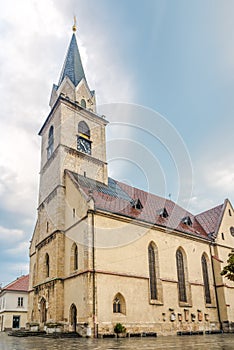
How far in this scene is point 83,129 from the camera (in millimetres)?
33062

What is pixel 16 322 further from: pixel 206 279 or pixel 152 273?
pixel 206 279

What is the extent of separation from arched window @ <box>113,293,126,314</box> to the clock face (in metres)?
14.9

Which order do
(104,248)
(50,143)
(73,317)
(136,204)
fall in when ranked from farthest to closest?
(50,143), (136,204), (104,248), (73,317)

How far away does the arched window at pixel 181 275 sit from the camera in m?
28.0

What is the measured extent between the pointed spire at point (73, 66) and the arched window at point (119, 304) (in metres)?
23.3

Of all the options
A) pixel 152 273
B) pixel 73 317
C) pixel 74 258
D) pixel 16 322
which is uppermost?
pixel 74 258

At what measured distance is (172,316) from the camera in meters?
25.5

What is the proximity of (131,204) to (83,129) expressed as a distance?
10.1m

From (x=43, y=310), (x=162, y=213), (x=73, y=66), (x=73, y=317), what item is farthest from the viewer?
(x=73, y=66)

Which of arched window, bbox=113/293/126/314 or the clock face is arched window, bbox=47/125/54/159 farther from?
arched window, bbox=113/293/126/314

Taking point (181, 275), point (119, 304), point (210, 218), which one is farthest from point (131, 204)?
point (210, 218)

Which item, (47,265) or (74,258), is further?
(47,265)

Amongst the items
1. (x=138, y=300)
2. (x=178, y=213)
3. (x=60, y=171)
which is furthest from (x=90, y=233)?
(x=178, y=213)

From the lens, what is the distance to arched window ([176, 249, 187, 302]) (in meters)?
28.0
